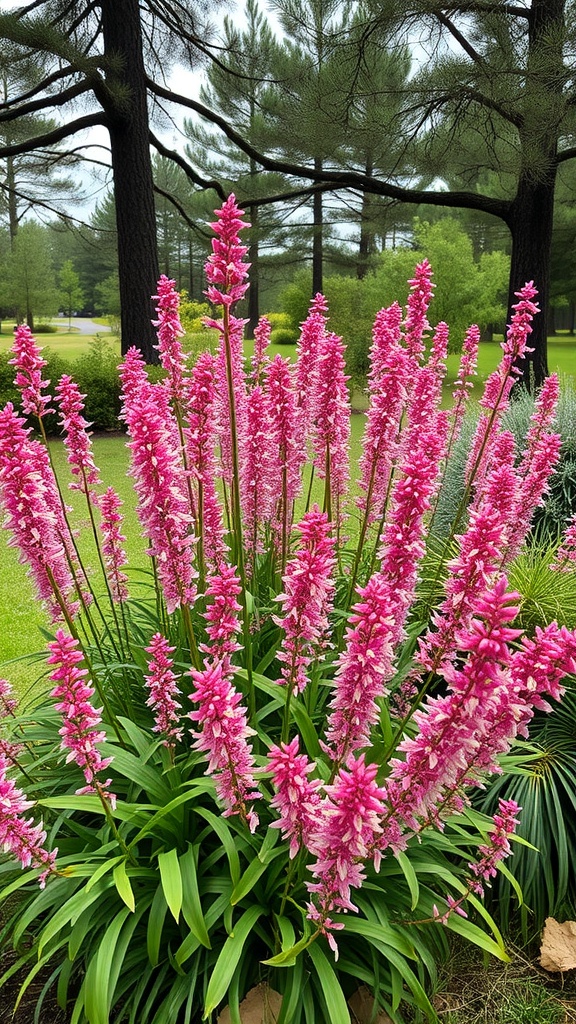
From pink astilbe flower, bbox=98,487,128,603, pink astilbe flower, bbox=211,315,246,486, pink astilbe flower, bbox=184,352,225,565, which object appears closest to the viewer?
pink astilbe flower, bbox=184,352,225,565

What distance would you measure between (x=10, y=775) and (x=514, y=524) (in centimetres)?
285

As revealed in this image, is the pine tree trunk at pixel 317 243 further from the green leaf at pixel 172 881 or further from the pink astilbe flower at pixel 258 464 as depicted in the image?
the green leaf at pixel 172 881

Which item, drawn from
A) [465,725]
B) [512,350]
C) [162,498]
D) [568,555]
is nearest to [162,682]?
[162,498]

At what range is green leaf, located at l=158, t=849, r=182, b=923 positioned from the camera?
73.2 inches

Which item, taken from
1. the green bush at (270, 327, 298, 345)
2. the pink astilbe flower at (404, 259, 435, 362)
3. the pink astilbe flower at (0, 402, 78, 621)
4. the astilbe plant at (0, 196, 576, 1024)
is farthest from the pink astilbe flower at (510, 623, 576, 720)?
the green bush at (270, 327, 298, 345)

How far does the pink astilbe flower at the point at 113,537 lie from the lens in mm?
2768

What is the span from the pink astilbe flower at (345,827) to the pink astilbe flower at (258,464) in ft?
5.28

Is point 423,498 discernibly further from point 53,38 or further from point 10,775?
point 53,38

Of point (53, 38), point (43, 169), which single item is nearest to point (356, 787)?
point (53, 38)

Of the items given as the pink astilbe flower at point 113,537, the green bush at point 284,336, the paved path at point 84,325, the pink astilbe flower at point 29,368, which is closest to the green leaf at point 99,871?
the pink astilbe flower at point 113,537

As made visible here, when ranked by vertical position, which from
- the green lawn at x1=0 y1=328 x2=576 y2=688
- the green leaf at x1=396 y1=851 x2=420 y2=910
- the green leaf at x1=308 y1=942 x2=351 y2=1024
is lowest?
the green lawn at x1=0 y1=328 x2=576 y2=688

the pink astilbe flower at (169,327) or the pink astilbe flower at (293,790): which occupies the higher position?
the pink astilbe flower at (169,327)

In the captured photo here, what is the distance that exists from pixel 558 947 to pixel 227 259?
→ 10.0ft

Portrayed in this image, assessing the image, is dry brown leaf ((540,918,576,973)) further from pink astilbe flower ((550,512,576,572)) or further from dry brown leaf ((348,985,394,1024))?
pink astilbe flower ((550,512,576,572))
